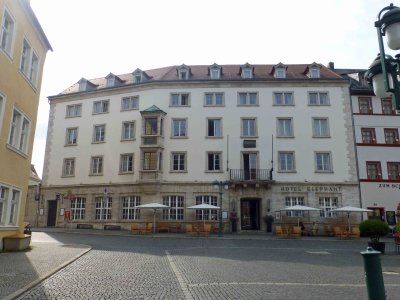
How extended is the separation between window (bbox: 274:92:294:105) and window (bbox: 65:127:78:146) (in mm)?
21148

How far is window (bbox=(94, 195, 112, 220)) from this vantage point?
3666 cm

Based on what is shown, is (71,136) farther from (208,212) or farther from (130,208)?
(208,212)

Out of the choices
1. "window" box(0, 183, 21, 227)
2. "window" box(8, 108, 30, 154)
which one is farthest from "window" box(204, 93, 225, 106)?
"window" box(0, 183, 21, 227)

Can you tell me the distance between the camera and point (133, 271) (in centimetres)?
1132

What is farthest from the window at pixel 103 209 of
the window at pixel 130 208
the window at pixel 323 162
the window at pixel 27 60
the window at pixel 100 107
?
the window at pixel 323 162

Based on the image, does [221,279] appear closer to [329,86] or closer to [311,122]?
[311,122]

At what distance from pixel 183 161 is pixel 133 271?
2503 cm

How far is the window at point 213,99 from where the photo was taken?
124ft

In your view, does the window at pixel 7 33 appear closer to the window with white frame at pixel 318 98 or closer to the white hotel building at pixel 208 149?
the white hotel building at pixel 208 149

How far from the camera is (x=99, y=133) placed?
1551 inches

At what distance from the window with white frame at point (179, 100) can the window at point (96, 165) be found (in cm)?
925

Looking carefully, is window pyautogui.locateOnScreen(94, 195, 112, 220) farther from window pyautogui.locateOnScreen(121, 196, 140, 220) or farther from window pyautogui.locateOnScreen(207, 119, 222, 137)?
window pyautogui.locateOnScreen(207, 119, 222, 137)

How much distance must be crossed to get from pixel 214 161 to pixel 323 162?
1021cm

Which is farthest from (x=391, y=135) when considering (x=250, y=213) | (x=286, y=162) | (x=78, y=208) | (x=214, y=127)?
(x=78, y=208)
